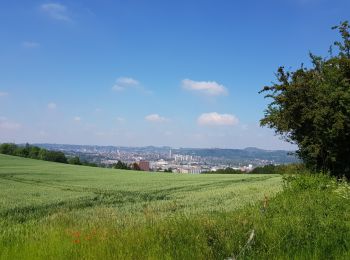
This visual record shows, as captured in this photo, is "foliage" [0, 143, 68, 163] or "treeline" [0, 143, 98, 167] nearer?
"treeline" [0, 143, 98, 167]

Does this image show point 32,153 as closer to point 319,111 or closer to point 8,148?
point 8,148

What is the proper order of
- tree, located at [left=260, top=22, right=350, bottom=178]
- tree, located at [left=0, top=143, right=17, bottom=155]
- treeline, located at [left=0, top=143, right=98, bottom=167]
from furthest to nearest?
tree, located at [left=0, top=143, right=17, bottom=155], treeline, located at [left=0, top=143, right=98, bottom=167], tree, located at [left=260, top=22, right=350, bottom=178]

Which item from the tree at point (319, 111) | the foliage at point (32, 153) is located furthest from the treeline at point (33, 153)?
the tree at point (319, 111)

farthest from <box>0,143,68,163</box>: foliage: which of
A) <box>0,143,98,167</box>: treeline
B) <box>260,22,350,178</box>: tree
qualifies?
<box>260,22,350,178</box>: tree

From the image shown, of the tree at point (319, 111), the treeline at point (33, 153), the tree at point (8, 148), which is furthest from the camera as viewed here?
the tree at point (8, 148)

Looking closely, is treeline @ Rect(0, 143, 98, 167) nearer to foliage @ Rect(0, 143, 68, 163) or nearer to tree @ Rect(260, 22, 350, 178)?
foliage @ Rect(0, 143, 68, 163)

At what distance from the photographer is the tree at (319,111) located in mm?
27594

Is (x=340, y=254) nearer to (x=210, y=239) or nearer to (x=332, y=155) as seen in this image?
(x=210, y=239)

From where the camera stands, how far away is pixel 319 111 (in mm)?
27922

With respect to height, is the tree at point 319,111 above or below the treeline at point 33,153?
above

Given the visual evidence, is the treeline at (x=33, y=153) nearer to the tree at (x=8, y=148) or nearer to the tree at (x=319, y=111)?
the tree at (x=8, y=148)

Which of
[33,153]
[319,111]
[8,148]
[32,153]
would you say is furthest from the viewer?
[33,153]

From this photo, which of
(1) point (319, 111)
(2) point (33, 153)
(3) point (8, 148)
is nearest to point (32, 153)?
(2) point (33, 153)

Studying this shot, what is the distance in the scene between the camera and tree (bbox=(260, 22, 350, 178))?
90.5 feet
